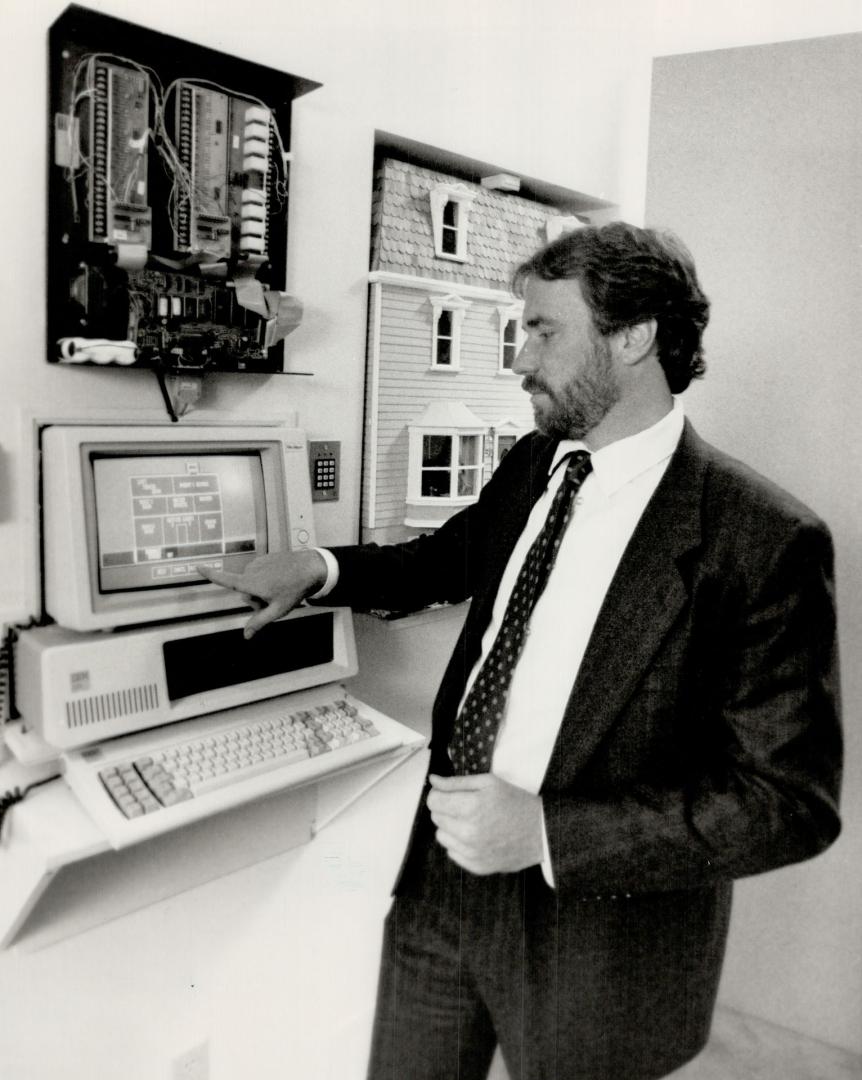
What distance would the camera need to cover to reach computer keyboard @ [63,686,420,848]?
4.14 feet

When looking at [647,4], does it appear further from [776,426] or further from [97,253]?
[97,253]

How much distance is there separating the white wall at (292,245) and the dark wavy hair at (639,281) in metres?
0.53

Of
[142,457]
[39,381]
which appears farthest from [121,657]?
[39,381]

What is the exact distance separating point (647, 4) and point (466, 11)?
2.04 feet

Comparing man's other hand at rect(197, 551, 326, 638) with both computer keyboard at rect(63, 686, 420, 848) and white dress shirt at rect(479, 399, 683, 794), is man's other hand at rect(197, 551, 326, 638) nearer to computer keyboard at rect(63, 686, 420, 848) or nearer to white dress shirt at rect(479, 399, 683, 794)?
computer keyboard at rect(63, 686, 420, 848)

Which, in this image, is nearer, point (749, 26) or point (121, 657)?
point (121, 657)

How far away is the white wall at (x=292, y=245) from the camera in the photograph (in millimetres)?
1408

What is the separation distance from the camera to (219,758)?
4.62ft

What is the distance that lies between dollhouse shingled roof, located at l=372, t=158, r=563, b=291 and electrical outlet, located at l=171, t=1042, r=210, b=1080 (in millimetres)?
1727

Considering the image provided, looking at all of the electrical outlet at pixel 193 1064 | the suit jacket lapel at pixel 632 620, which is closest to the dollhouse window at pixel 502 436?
the suit jacket lapel at pixel 632 620

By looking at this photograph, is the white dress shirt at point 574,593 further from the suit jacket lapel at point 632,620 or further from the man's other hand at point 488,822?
the man's other hand at point 488,822

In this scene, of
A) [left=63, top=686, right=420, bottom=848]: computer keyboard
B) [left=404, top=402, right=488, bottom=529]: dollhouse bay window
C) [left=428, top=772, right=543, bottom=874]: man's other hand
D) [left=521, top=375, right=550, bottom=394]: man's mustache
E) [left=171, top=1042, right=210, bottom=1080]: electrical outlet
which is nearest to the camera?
[left=428, top=772, right=543, bottom=874]: man's other hand

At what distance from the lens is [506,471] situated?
67.1 inches

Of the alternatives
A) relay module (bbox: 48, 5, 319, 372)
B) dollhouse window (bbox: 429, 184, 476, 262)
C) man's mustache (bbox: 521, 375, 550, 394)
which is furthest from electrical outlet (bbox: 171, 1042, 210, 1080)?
dollhouse window (bbox: 429, 184, 476, 262)
